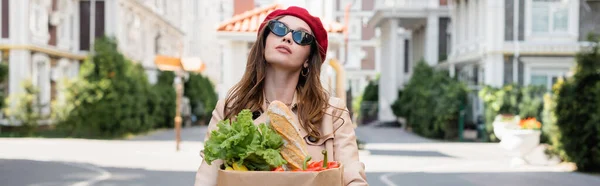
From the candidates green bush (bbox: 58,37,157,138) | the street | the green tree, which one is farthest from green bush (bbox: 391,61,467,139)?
the green tree

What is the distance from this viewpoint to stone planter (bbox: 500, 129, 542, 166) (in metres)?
16.6

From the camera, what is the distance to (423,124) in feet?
102

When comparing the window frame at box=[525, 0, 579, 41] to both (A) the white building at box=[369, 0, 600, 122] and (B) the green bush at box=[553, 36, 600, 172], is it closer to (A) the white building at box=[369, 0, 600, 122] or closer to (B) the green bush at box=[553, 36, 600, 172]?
(A) the white building at box=[369, 0, 600, 122]

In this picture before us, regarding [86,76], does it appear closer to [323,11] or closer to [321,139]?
[323,11]

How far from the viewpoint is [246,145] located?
8.02 feet

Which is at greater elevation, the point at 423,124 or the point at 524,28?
the point at 524,28

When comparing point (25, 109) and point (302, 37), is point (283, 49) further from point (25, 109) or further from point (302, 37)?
point (25, 109)

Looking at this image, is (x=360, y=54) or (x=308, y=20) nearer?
Result: (x=308, y=20)

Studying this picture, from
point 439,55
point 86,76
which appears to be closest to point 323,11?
point 86,76

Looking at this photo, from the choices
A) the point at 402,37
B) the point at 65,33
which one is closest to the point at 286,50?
the point at 65,33

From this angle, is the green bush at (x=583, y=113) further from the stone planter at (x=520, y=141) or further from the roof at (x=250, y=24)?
the roof at (x=250, y=24)

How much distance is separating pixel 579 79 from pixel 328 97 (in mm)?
13202

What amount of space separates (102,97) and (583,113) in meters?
15.9

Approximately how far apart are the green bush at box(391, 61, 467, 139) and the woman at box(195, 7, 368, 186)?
25.3 metres
